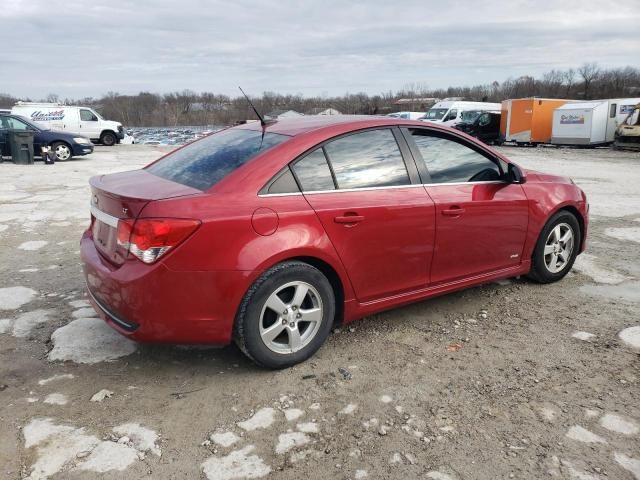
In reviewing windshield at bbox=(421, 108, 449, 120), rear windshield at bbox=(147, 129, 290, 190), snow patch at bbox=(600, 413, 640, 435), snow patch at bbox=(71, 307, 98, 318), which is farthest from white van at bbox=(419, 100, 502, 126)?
snow patch at bbox=(600, 413, 640, 435)

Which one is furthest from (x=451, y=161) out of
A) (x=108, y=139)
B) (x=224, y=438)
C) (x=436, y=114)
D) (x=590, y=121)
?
(x=436, y=114)

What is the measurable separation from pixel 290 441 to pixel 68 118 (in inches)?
1050

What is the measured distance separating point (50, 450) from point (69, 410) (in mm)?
362

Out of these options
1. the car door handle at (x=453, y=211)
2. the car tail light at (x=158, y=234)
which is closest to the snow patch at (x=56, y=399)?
the car tail light at (x=158, y=234)

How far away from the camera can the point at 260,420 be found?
2.86 meters

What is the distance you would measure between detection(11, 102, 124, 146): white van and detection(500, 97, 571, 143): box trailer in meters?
20.7

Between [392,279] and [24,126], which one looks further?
[24,126]

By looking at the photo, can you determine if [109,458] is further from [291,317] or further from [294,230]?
[294,230]

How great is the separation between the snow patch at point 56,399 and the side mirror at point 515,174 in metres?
3.44

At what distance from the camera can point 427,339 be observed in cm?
383

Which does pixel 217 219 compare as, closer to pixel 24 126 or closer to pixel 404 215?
pixel 404 215

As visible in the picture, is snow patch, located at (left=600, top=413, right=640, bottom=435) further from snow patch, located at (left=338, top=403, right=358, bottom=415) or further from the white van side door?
the white van side door

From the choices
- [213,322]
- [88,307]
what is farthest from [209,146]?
[88,307]

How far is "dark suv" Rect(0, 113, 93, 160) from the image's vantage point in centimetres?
1719
